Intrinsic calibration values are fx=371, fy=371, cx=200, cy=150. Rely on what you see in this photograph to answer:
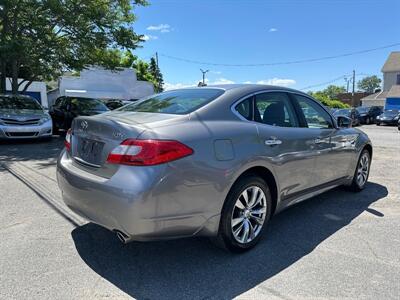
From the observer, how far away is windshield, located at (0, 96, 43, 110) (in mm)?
11406

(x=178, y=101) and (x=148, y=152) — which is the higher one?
(x=178, y=101)

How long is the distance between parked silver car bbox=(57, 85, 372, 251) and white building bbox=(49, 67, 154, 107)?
23.9 metres

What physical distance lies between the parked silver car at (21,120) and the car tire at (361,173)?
8.85m

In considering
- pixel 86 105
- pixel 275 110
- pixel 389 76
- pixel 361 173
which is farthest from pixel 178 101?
pixel 389 76

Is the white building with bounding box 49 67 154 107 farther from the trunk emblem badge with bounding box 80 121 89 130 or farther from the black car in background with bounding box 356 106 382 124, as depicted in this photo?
the trunk emblem badge with bounding box 80 121 89 130

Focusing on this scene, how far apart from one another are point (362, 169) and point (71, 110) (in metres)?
10.3

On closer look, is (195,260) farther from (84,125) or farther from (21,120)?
(21,120)

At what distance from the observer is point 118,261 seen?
11.1ft

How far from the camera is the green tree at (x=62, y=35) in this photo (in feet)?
47.6

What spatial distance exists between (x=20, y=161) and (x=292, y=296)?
23.4ft

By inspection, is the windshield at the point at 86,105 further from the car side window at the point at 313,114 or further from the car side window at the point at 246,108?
the car side window at the point at 246,108

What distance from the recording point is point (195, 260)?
3.43 metres

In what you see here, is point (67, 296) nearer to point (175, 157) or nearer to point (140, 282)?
point (140, 282)

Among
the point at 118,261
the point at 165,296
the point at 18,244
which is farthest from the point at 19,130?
the point at 165,296
